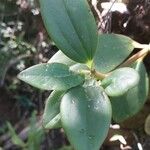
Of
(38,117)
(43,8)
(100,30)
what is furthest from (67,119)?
(38,117)

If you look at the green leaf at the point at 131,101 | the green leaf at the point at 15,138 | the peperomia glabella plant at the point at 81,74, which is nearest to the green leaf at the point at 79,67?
the peperomia glabella plant at the point at 81,74

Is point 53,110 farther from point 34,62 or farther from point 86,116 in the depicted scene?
point 34,62

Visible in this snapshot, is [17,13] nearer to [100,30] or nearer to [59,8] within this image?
[100,30]

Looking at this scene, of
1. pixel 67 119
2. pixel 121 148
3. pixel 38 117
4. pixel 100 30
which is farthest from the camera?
pixel 38 117

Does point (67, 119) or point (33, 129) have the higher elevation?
point (67, 119)

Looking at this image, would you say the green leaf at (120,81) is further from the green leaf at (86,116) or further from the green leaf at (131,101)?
the green leaf at (131,101)

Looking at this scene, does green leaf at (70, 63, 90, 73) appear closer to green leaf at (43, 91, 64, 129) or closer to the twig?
green leaf at (43, 91, 64, 129)

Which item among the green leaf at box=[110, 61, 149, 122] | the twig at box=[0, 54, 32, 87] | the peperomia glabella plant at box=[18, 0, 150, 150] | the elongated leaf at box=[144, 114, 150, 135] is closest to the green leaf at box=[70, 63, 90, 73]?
the peperomia glabella plant at box=[18, 0, 150, 150]
